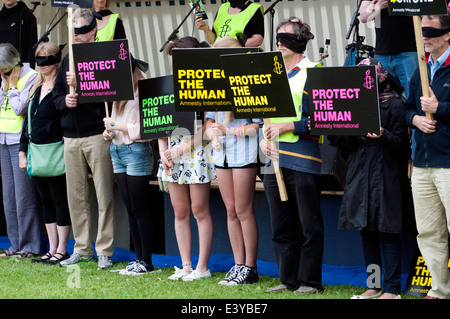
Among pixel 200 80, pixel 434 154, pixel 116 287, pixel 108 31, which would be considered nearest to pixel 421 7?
pixel 434 154

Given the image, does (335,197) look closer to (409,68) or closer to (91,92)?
(409,68)

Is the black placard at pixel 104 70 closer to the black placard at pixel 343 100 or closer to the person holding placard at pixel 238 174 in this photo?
the person holding placard at pixel 238 174

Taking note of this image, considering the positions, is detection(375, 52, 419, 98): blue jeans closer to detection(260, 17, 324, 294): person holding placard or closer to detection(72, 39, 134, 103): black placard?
detection(260, 17, 324, 294): person holding placard

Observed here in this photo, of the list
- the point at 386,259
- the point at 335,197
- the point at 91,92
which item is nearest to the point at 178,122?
the point at 91,92

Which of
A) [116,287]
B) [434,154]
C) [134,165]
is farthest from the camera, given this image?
[134,165]

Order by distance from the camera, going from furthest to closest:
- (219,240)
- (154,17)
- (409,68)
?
(154,17)
(219,240)
(409,68)

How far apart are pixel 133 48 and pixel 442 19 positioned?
605 centimetres

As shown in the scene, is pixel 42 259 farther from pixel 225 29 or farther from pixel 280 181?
pixel 280 181

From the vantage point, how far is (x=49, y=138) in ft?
28.0

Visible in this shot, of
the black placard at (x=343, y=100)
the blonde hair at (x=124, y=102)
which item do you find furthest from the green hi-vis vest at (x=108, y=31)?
the black placard at (x=343, y=100)

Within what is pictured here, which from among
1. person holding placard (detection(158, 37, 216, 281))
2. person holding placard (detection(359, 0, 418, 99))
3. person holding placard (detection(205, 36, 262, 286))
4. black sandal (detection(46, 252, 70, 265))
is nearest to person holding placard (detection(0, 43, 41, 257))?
black sandal (detection(46, 252, 70, 265))

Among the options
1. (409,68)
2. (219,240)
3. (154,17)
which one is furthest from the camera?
(154,17)

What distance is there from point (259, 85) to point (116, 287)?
2154 mm

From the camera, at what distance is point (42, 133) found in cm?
854
